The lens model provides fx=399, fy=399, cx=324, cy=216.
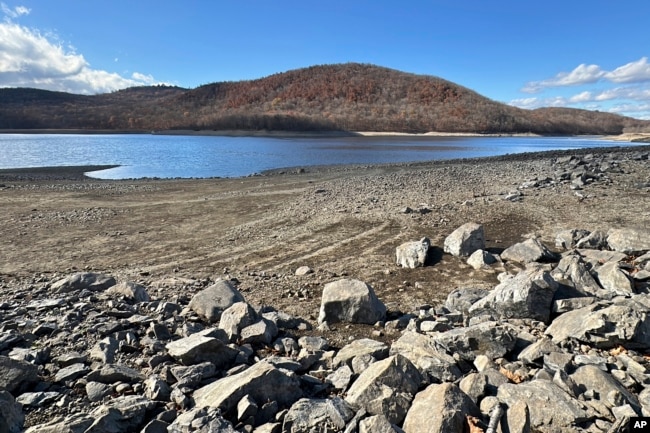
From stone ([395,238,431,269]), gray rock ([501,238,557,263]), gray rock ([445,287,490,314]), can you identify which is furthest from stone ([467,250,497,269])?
gray rock ([445,287,490,314])

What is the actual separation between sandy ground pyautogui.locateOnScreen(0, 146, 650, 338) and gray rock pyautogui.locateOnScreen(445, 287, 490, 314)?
1.75 feet

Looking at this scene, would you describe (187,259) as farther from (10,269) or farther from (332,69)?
(332,69)

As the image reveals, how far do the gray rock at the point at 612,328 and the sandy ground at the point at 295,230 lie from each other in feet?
7.00

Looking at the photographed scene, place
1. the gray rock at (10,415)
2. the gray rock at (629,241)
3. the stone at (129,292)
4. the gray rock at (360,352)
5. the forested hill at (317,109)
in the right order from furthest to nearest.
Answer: the forested hill at (317,109) → the gray rock at (629,241) → the stone at (129,292) → the gray rock at (360,352) → the gray rock at (10,415)

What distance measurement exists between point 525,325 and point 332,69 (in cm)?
17559

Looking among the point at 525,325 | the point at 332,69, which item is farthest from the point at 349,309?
the point at 332,69

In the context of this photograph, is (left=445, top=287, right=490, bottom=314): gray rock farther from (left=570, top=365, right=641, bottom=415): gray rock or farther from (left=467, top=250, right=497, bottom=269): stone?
(left=570, top=365, right=641, bottom=415): gray rock

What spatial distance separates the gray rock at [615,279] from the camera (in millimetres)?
5234

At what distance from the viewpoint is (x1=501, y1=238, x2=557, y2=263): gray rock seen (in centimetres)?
704

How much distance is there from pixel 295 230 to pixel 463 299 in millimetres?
5970

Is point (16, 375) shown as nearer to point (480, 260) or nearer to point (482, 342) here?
point (482, 342)

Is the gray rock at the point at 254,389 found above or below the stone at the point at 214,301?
above

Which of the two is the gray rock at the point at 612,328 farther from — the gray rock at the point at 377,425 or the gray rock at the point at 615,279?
the gray rock at the point at 377,425

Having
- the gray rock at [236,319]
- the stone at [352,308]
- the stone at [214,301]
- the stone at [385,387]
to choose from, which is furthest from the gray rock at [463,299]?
the stone at [214,301]
